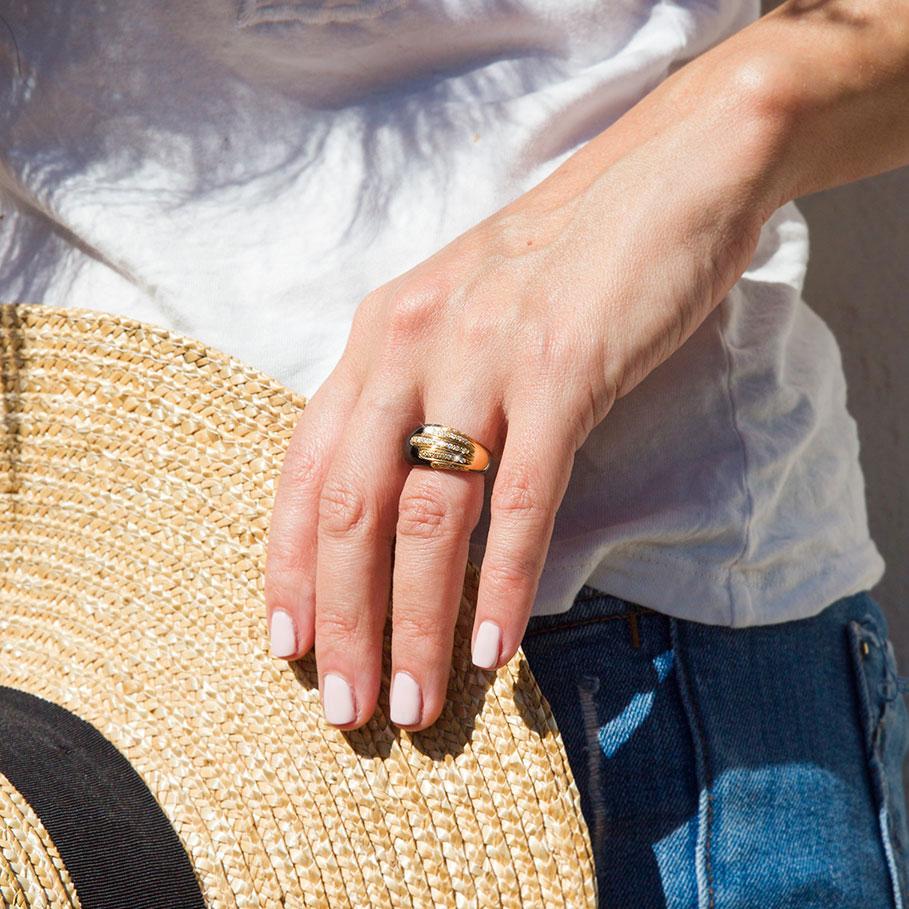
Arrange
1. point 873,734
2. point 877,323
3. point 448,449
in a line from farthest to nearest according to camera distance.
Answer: point 877,323, point 873,734, point 448,449

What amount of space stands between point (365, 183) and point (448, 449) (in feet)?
1.00

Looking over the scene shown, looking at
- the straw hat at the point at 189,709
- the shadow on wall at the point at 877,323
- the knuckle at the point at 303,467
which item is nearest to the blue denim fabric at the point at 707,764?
the straw hat at the point at 189,709

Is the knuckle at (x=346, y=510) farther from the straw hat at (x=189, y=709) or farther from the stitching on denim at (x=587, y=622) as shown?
the stitching on denim at (x=587, y=622)

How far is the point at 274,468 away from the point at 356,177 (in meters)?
0.27

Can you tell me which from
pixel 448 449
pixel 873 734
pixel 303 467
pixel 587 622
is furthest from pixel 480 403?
pixel 873 734

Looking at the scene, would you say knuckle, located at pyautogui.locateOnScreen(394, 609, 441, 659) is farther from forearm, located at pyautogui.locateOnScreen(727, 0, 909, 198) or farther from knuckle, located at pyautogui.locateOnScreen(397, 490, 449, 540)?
forearm, located at pyautogui.locateOnScreen(727, 0, 909, 198)

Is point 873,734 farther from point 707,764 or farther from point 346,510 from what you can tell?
point 346,510

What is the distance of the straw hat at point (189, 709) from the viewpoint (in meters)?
0.71

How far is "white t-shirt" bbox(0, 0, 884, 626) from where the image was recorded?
84 cm

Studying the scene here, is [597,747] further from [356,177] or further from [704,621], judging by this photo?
[356,177]

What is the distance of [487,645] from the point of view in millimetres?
698

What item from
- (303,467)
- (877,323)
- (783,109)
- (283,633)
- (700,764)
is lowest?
(700,764)

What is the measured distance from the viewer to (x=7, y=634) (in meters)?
0.89

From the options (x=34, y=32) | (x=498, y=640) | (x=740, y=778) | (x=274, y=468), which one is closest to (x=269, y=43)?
(x=34, y=32)
